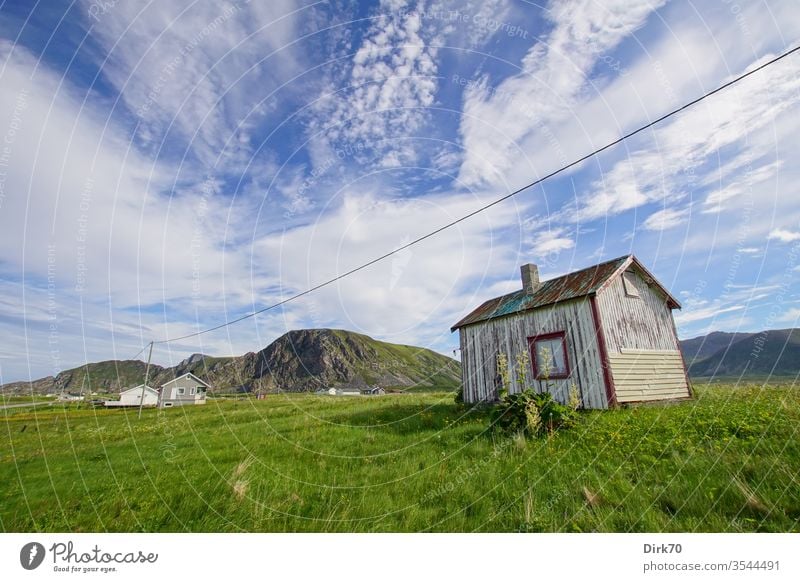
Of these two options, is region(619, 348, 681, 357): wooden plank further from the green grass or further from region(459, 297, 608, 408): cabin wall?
the green grass

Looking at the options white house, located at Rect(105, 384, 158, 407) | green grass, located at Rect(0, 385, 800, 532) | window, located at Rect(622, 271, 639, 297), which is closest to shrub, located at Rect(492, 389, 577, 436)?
green grass, located at Rect(0, 385, 800, 532)

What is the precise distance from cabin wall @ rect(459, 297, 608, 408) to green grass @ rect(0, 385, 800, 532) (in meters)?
4.26

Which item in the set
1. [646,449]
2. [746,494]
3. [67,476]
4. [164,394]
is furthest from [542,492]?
[164,394]

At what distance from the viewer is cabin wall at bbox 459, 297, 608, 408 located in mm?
14148

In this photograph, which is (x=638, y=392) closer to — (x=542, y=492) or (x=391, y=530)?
(x=542, y=492)

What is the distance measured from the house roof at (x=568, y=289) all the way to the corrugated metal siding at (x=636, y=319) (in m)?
0.43

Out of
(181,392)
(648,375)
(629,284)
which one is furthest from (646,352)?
(181,392)

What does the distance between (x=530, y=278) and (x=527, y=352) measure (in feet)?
15.7

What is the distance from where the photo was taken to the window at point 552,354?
14953 mm

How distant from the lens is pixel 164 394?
84125mm

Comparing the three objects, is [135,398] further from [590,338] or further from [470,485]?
[470,485]

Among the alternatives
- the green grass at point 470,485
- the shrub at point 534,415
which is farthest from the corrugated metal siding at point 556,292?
the shrub at point 534,415

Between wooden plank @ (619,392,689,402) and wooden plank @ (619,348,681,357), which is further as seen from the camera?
wooden plank @ (619,348,681,357)

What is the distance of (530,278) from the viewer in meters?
19.1
